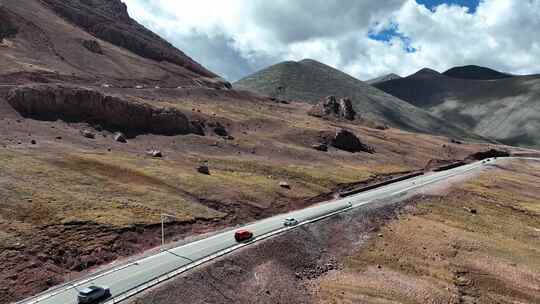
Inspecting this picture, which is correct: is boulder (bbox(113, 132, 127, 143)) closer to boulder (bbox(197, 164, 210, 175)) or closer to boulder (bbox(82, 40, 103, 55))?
boulder (bbox(197, 164, 210, 175))

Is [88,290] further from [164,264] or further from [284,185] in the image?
[284,185]

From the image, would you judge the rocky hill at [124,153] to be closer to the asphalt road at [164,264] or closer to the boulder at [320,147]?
the boulder at [320,147]

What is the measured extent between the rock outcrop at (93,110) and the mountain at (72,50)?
1648 cm

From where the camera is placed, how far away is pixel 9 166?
186ft

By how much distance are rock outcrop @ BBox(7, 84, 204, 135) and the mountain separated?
16.5 meters

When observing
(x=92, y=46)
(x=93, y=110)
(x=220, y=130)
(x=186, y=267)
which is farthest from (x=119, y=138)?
(x=92, y=46)

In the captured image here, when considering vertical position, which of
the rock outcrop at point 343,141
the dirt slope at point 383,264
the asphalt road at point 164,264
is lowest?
the dirt slope at point 383,264

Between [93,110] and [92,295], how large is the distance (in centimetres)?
6909

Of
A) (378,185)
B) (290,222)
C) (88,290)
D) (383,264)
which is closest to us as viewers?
(88,290)

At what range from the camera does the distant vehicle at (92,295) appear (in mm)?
33062

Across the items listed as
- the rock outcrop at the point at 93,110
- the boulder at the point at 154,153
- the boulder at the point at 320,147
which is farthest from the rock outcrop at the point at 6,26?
the boulder at the point at 320,147

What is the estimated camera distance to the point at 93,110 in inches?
3750

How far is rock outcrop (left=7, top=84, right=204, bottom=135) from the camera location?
89.1 metres

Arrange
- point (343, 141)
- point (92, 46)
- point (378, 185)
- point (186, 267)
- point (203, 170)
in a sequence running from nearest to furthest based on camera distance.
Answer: point (186, 267) < point (203, 170) < point (378, 185) < point (343, 141) < point (92, 46)
